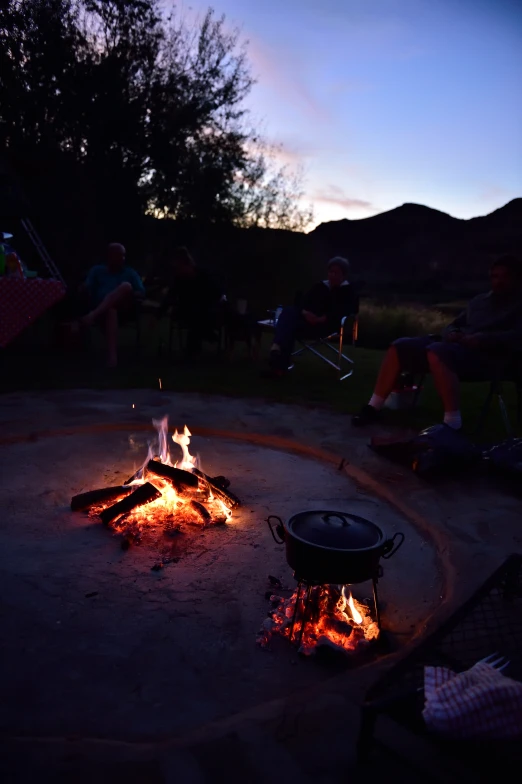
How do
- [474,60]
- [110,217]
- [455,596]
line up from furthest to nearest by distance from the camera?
[110,217] < [474,60] < [455,596]

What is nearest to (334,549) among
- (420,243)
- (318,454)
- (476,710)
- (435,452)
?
(476,710)

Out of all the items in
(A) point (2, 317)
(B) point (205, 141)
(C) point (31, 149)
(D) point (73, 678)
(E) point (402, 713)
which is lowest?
(D) point (73, 678)

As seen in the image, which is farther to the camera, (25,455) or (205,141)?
(205,141)

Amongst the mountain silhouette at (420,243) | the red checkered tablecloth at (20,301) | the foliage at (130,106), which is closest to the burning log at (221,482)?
the red checkered tablecloth at (20,301)

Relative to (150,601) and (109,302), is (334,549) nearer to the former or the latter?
(150,601)

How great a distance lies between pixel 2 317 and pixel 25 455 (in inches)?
75.2

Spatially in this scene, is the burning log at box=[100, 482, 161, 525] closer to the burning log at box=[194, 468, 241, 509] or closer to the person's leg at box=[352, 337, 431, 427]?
the burning log at box=[194, 468, 241, 509]

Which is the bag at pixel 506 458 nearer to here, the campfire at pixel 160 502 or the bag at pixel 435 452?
the bag at pixel 435 452

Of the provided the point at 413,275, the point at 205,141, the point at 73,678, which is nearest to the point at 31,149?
the point at 205,141

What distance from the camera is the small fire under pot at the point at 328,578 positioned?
5.74 feet

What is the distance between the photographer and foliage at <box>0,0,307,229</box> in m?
8.42

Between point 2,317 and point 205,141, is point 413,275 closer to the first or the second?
point 205,141

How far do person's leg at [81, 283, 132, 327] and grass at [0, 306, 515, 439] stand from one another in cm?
48

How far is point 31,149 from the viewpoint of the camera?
880 cm
